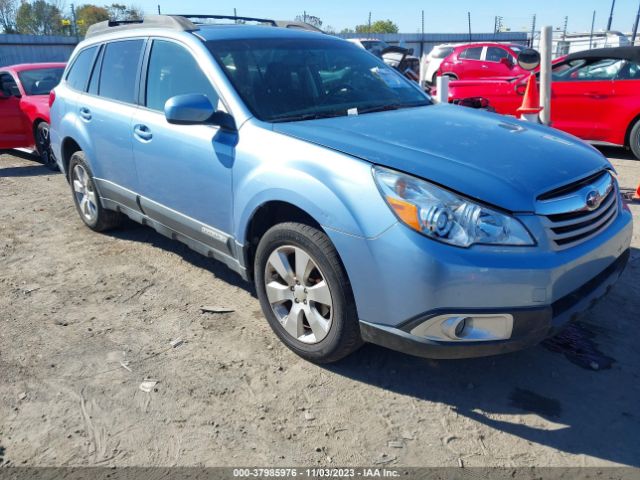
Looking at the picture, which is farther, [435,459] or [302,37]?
[302,37]

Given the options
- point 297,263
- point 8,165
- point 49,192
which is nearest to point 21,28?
point 8,165

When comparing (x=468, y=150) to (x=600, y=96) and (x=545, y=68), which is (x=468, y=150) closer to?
(x=545, y=68)

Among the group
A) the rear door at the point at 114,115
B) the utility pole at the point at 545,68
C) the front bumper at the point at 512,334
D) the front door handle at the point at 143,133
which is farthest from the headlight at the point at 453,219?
the utility pole at the point at 545,68

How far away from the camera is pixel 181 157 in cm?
370

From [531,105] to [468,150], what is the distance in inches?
161

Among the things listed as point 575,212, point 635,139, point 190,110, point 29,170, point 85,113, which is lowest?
point 29,170

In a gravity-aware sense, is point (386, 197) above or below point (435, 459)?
above

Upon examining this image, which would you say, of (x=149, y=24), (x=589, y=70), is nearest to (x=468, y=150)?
(x=149, y=24)

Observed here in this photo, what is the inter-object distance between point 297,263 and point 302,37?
1957mm

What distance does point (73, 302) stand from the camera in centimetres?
411

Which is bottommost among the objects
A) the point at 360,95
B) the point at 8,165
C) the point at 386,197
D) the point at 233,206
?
the point at 8,165

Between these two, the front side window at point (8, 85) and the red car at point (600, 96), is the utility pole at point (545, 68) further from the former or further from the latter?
the front side window at point (8, 85)

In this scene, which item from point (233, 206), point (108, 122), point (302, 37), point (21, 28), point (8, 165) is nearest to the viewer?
point (233, 206)

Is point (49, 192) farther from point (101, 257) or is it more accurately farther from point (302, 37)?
point (302, 37)
